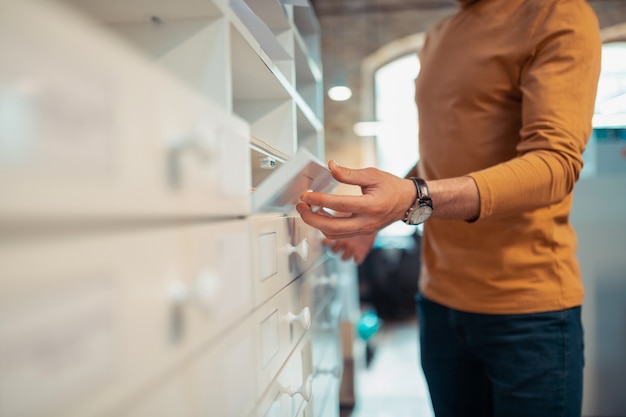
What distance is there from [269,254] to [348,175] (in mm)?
145

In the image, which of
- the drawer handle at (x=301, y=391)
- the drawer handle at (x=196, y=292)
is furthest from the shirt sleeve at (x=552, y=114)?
the drawer handle at (x=196, y=292)

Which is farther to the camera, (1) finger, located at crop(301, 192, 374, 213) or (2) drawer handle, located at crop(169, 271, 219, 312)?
(1) finger, located at crop(301, 192, 374, 213)

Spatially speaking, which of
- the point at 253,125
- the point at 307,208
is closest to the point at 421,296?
the point at 307,208

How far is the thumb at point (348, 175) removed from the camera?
1.94 feet

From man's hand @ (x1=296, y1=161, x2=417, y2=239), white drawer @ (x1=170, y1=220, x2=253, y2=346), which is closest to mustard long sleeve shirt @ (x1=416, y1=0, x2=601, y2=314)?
man's hand @ (x1=296, y1=161, x2=417, y2=239)

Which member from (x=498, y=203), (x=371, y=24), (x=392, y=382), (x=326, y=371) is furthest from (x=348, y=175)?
(x=371, y=24)

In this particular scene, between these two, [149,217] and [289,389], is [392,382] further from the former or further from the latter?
[149,217]

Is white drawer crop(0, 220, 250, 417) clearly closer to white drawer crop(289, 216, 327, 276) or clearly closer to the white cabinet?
the white cabinet

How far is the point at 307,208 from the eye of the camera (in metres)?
0.62

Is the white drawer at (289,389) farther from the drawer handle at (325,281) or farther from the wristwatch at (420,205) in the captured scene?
the wristwatch at (420,205)

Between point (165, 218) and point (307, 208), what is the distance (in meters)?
0.32

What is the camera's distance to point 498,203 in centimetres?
69

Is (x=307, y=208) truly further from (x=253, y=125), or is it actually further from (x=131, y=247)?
(x=131, y=247)

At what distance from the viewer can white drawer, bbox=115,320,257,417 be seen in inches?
12.1
